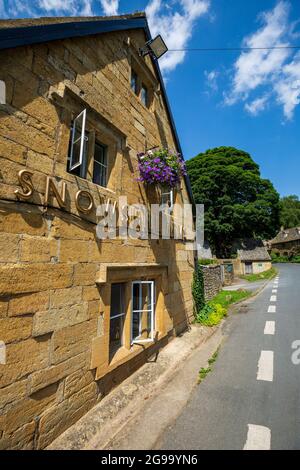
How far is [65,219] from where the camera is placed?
3504 millimetres

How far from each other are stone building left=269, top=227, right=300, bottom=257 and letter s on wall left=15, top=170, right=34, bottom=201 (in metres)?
55.5

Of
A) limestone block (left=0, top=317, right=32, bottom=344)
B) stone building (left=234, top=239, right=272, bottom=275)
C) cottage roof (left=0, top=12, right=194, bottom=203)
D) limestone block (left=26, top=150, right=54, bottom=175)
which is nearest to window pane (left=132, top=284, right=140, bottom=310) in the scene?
limestone block (left=0, top=317, right=32, bottom=344)

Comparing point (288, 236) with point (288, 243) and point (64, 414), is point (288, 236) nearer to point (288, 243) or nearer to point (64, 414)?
point (288, 243)

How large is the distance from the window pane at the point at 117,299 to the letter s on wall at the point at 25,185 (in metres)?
2.59

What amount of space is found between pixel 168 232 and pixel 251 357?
383 centimetres

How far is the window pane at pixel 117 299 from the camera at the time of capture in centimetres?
482

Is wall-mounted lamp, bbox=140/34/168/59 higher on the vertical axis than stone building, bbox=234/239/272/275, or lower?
higher

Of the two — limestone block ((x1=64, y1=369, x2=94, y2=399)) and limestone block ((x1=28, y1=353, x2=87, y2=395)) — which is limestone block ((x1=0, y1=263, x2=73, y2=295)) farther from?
limestone block ((x1=64, y1=369, x2=94, y2=399))

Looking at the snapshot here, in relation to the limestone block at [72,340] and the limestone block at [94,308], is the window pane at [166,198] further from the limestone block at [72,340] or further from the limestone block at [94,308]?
the limestone block at [72,340]

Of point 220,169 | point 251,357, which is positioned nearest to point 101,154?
point 251,357

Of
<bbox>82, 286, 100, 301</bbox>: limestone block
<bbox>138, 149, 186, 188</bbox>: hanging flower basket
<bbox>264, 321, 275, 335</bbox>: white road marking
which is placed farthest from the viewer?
<bbox>264, 321, 275, 335</bbox>: white road marking

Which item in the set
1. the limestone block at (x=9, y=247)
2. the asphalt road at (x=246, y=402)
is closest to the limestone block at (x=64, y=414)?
the asphalt road at (x=246, y=402)

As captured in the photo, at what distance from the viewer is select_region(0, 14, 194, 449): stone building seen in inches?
110
